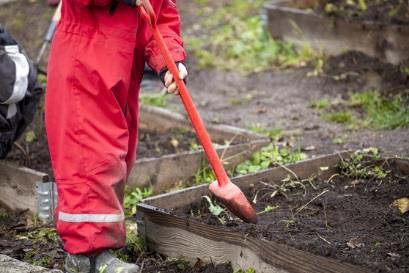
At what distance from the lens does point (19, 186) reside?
5.12 m

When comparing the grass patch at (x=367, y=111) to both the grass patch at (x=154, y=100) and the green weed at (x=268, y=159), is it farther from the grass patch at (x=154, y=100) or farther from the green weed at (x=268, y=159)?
the grass patch at (x=154, y=100)

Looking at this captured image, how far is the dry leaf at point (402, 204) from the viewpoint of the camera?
4256 mm

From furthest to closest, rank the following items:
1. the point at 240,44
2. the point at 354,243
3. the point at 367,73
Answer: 1. the point at 240,44
2. the point at 367,73
3. the point at 354,243

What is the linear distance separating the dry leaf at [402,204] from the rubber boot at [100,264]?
4.22 feet

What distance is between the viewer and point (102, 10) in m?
3.95

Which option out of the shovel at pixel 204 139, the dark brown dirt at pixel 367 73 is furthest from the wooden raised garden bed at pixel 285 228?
the dark brown dirt at pixel 367 73

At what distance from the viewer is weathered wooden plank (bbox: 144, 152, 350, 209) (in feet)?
14.9

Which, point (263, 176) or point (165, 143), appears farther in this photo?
point (165, 143)

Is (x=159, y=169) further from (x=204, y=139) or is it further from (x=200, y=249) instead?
(x=204, y=139)

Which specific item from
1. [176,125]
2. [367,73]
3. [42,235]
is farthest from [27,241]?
[367,73]

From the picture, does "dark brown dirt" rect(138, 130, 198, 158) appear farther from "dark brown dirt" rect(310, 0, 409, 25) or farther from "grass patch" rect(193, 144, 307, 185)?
"dark brown dirt" rect(310, 0, 409, 25)

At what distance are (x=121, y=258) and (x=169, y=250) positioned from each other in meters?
0.24

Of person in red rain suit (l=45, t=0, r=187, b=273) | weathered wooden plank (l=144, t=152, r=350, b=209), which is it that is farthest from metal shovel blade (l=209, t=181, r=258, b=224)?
weathered wooden plank (l=144, t=152, r=350, b=209)

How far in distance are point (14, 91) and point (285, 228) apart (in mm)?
1624
